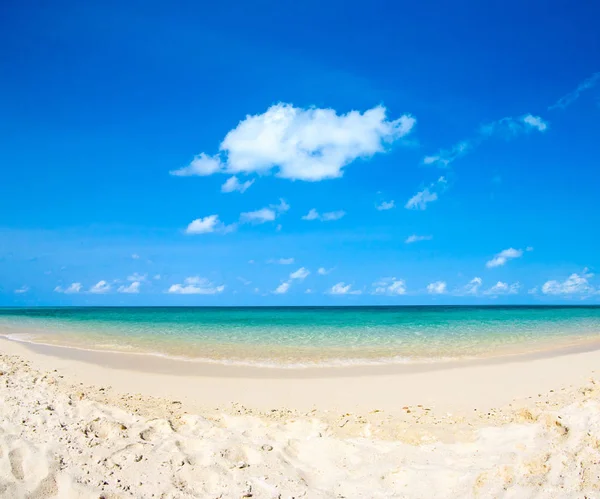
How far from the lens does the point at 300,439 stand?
6.10 metres

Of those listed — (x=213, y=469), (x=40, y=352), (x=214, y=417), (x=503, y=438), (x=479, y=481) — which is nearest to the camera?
(x=479, y=481)

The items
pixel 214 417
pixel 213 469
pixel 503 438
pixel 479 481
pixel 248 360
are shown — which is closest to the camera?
pixel 479 481

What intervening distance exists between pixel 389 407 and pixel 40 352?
13.7 meters

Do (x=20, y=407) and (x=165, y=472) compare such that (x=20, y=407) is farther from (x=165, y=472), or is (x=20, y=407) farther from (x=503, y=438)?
(x=503, y=438)

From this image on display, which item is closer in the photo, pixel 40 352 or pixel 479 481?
pixel 479 481

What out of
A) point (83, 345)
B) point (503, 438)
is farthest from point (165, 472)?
point (83, 345)

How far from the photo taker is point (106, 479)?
443 centimetres

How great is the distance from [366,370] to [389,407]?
164 inches

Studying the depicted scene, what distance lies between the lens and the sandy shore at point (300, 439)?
14.4 feet

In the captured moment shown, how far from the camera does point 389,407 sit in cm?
834

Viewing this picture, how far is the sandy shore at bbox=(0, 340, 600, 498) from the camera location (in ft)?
14.4

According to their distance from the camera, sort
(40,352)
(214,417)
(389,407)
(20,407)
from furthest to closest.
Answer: (40,352) < (389,407) < (214,417) < (20,407)

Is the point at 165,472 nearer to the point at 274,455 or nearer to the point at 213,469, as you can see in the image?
the point at 213,469

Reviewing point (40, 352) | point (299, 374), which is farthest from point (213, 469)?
point (40, 352)
